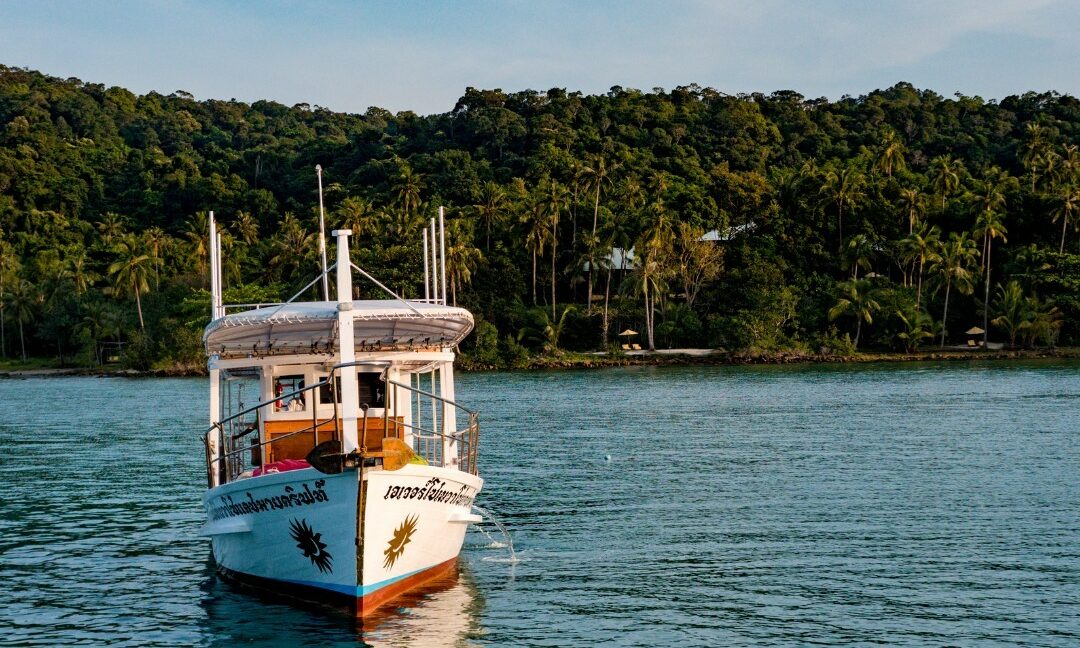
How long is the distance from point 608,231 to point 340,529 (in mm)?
82940

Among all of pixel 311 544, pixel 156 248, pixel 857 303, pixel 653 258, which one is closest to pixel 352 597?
pixel 311 544

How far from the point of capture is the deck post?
52.4 feet

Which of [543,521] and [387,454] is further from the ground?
[387,454]

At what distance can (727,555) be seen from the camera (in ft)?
72.5

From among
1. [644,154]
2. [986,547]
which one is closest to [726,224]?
[644,154]

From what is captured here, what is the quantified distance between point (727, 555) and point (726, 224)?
84371 millimetres

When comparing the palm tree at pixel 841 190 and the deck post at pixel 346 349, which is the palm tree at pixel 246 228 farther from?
the deck post at pixel 346 349

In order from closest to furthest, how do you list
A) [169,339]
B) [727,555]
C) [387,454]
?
[387,454]
[727,555]
[169,339]

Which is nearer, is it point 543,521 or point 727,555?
point 727,555

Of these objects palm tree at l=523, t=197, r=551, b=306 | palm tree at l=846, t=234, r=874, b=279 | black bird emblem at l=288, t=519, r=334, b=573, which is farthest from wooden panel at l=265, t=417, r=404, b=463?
palm tree at l=846, t=234, r=874, b=279

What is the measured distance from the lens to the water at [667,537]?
17.3 meters

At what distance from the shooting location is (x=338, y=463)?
51.4 feet

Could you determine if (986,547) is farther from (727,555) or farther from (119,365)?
(119,365)

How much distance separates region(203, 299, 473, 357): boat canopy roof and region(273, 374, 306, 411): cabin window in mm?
565
